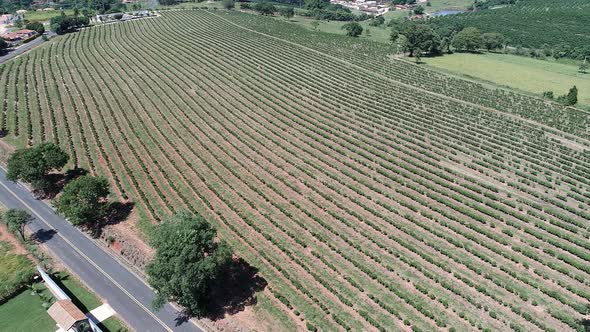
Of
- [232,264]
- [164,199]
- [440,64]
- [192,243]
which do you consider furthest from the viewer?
[440,64]

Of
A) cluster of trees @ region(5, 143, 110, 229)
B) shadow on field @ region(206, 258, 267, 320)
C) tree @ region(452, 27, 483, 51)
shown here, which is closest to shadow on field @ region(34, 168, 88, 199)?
cluster of trees @ region(5, 143, 110, 229)

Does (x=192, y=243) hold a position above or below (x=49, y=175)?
above

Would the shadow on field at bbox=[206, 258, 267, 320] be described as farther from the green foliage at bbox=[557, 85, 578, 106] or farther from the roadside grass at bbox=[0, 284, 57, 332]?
the green foliage at bbox=[557, 85, 578, 106]

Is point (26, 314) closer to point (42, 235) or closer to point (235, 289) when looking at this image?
point (42, 235)

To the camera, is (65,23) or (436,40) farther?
(65,23)

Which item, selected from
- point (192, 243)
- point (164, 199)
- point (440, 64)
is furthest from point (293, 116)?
point (440, 64)

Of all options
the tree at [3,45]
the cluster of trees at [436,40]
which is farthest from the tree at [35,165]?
the cluster of trees at [436,40]

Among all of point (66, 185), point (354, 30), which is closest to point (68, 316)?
point (66, 185)

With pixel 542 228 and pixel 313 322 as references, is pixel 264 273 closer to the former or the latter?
pixel 313 322
